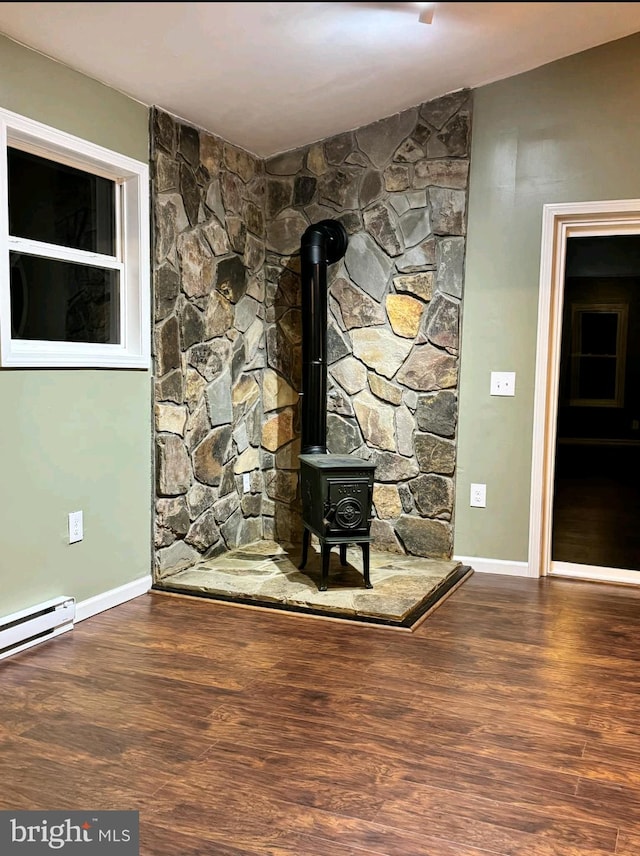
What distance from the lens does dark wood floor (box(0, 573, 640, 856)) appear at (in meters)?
1.77

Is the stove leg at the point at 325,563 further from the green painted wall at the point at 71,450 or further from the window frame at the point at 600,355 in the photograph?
the window frame at the point at 600,355

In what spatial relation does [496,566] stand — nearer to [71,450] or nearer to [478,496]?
[478,496]

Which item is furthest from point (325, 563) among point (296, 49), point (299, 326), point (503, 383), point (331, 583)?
point (296, 49)

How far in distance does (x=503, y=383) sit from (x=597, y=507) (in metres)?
0.88

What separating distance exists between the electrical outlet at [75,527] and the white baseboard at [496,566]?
2.07 meters

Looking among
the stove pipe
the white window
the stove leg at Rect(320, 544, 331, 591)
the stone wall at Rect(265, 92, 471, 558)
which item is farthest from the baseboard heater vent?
the stone wall at Rect(265, 92, 471, 558)

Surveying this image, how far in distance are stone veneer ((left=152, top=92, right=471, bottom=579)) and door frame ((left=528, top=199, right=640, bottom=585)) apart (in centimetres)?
45

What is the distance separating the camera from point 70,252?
3.16 m

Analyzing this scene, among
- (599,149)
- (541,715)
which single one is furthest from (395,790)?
(599,149)

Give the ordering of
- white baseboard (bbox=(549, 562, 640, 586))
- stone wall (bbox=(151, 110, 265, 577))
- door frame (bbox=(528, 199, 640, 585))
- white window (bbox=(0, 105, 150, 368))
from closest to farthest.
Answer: white window (bbox=(0, 105, 150, 368)) < stone wall (bbox=(151, 110, 265, 577)) < door frame (bbox=(528, 199, 640, 585)) < white baseboard (bbox=(549, 562, 640, 586))

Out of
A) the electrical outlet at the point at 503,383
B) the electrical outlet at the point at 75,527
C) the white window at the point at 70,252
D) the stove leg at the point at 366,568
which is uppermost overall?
the white window at the point at 70,252

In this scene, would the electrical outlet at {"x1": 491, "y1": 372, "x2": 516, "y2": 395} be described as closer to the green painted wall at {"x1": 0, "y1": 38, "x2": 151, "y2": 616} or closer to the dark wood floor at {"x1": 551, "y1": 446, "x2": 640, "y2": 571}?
the dark wood floor at {"x1": 551, "y1": 446, "x2": 640, "y2": 571}

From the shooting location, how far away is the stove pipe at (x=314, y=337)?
13.1 ft

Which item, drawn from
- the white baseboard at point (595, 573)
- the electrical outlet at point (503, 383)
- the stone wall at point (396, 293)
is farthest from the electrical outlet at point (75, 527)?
the white baseboard at point (595, 573)
